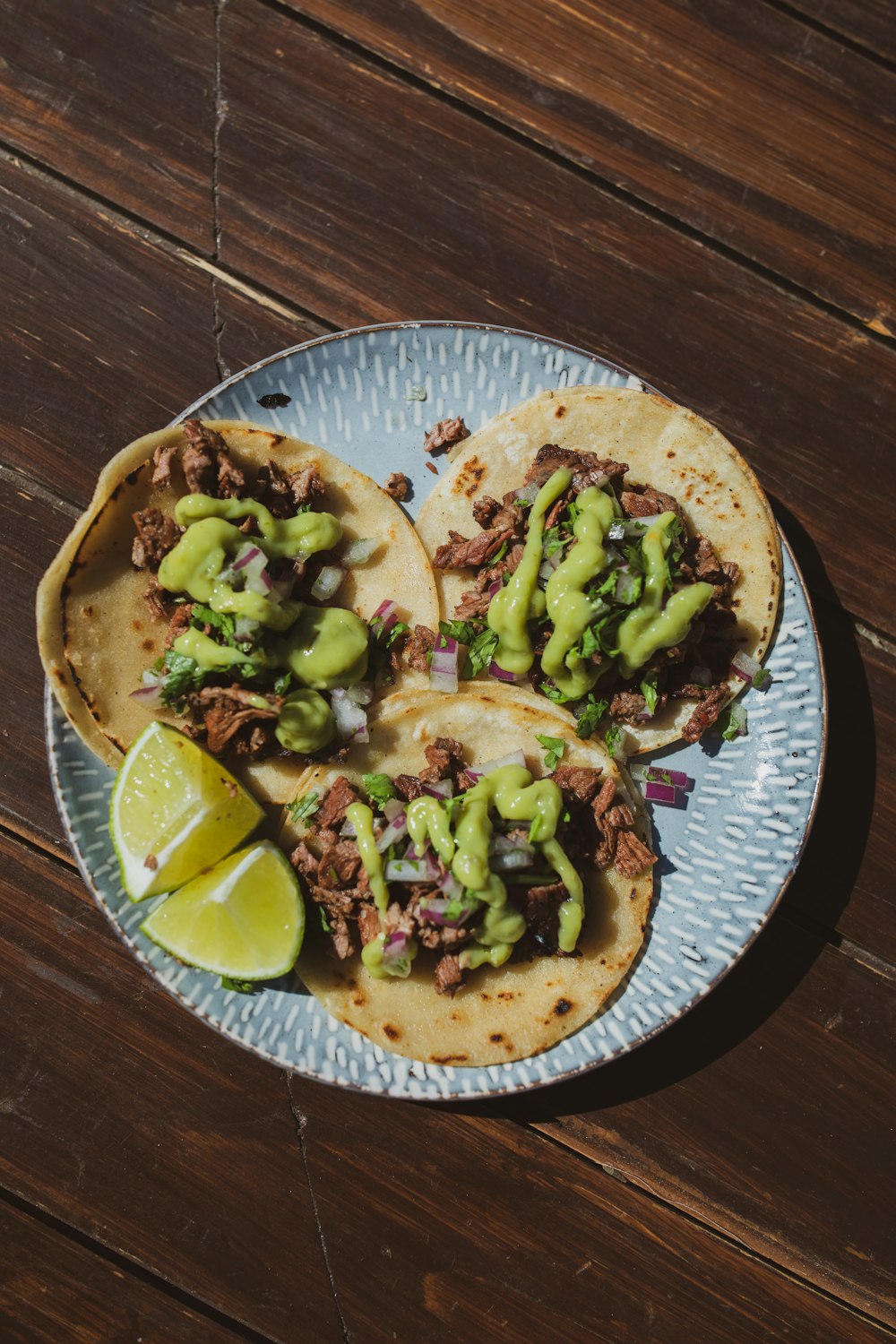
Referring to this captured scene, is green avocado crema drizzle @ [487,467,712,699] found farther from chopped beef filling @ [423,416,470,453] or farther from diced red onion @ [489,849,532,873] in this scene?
diced red onion @ [489,849,532,873]

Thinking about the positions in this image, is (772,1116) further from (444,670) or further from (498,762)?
(444,670)

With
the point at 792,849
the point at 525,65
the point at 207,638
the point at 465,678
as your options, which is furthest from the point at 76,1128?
the point at 525,65

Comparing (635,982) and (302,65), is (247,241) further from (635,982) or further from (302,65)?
(635,982)

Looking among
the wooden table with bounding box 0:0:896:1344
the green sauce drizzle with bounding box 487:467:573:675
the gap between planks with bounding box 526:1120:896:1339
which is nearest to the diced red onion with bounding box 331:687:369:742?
the green sauce drizzle with bounding box 487:467:573:675

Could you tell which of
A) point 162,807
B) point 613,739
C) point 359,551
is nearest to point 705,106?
point 359,551

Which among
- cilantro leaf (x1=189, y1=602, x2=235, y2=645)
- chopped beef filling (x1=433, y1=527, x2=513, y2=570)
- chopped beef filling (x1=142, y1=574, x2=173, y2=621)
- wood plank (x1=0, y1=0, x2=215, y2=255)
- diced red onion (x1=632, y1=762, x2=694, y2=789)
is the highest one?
wood plank (x1=0, y1=0, x2=215, y2=255)

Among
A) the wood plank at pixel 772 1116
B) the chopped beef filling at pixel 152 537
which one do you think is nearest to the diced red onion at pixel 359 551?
the chopped beef filling at pixel 152 537
